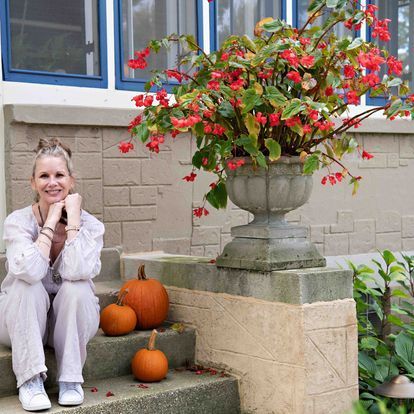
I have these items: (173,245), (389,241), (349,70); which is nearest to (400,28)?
(389,241)

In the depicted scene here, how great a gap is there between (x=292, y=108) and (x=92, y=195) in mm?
1770

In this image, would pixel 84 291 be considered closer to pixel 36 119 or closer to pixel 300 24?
pixel 36 119

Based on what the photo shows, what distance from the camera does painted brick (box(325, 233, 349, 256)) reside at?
5.76 meters

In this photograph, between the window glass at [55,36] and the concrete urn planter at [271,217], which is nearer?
the concrete urn planter at [271,217]

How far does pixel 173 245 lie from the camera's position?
509 cm

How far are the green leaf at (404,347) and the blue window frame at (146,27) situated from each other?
6.95ft

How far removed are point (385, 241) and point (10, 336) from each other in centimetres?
352

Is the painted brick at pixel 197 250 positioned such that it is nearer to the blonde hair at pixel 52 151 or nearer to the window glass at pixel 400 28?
the blonde hair at pixel 52 151

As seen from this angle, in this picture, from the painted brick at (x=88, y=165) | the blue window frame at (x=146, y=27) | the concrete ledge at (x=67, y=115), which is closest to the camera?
the concrete ledge at (x=67, y=115)

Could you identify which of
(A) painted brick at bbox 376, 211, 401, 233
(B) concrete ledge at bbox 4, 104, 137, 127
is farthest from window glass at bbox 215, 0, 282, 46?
(A) painted brick at bbox 376, 211, 401, 233

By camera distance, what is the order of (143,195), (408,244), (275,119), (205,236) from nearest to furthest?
(275,119) < (143,195) < (205,236) < (408,244)

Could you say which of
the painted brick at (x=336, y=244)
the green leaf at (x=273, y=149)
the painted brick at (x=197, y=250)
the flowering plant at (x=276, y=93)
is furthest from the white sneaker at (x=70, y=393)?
the painted brick at (x=336, y=244)

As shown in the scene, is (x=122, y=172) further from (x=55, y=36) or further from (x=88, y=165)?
(x=55, y=36)

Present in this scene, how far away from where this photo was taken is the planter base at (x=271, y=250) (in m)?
3.69
